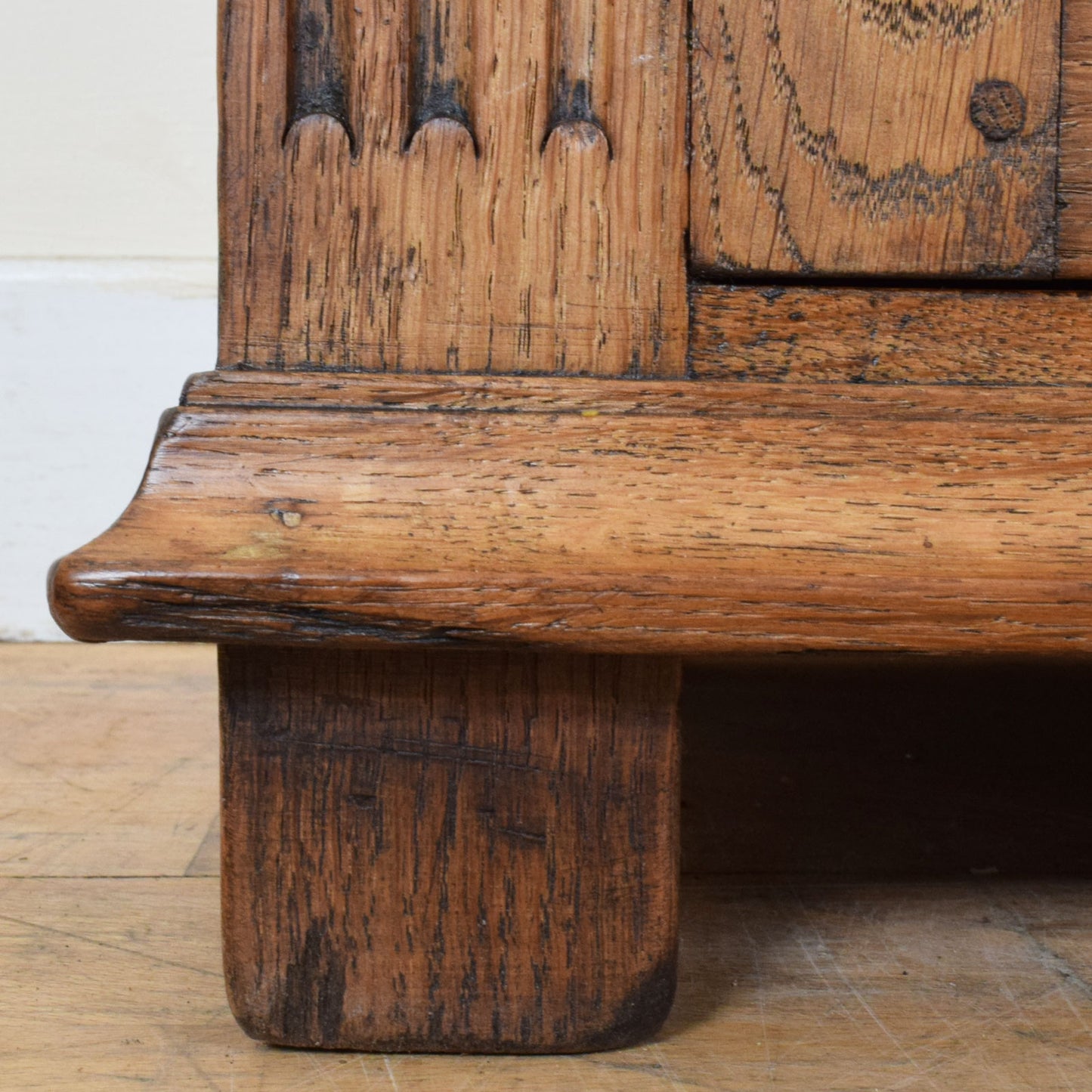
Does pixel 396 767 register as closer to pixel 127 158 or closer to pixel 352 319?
pixel 352 319

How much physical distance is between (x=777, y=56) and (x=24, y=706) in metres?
0.80

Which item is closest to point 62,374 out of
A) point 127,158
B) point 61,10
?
point 127,158

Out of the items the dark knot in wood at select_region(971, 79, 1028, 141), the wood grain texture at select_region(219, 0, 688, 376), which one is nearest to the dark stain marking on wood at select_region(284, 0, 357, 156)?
the wood grain texture at select_region(219, 0, 688, 376)

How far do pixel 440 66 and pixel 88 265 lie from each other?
35.8 inches

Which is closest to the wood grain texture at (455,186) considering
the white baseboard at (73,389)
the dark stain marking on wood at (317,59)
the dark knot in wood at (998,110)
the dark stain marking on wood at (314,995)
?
the dark stain marking on wood at (317,59)

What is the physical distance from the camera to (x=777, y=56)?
0.44 meters

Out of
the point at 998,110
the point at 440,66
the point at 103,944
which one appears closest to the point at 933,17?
the point at 998,110

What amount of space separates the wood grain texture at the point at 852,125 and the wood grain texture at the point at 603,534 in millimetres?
76

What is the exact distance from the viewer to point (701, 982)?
18.4 inches

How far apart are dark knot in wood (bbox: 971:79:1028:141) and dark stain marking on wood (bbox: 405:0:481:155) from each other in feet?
0.66

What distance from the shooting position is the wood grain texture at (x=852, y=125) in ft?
1.44

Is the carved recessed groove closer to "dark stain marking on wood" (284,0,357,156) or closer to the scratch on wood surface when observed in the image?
"dark stain marking on wood" (284,0,357,156)

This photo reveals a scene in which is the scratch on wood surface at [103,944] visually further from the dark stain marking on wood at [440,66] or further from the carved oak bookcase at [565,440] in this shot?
the dark stain marking on wood at [440,66]

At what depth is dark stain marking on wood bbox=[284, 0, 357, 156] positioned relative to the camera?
1.41 ft
